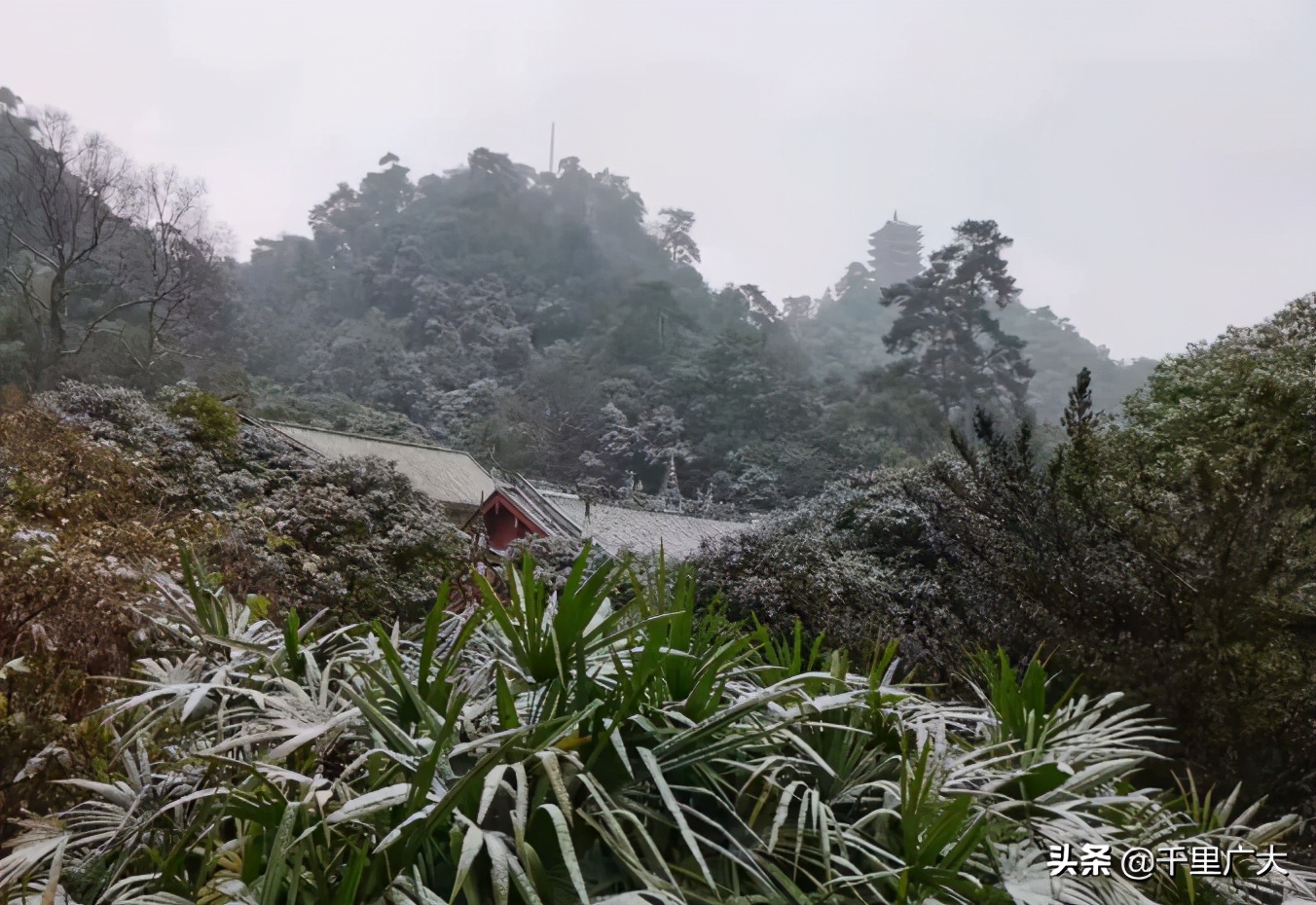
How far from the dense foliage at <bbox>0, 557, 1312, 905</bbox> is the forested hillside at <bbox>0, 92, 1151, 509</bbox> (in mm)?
5324

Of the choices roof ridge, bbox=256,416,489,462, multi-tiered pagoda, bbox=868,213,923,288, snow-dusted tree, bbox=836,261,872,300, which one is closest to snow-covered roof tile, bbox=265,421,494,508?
roof ridge, bbox=256,416,489,462

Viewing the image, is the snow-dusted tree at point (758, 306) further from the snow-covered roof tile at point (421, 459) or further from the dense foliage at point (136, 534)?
the dense foliage at point (136, 534)

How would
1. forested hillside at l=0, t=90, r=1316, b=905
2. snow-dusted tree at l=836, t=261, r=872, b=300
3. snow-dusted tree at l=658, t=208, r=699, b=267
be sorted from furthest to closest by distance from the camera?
snow-dusted tree at l=658, t=208, r=699, b=267 < snow-dusted tree at l=836, t=261, r=872, b=300 < forested hillside at l=0, t=90, r=1316, b=905

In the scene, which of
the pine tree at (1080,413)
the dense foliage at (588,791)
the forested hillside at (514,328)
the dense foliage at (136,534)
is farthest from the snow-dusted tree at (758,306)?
the dense foliage at (588,791)

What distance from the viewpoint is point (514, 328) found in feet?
28.5

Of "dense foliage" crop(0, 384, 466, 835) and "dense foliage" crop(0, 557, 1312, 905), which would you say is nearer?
"dense foliage" crop(0, 557, 1312, 905)

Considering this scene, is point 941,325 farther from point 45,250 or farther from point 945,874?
point 945,874

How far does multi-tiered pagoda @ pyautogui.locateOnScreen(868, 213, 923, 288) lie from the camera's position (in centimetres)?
1121

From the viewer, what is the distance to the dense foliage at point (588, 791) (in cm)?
111

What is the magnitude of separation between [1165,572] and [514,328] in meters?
6.42

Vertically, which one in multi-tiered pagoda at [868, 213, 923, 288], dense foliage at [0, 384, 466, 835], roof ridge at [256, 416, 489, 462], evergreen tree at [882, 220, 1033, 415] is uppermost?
multi-tiered pagoda at [868, 213, 923, 288]

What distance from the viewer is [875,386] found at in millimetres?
9914

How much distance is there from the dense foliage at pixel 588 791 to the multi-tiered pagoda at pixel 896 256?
10.1 m

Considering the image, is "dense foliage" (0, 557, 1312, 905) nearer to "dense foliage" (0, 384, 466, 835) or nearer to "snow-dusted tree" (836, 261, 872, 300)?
"dense foliage" (0, 384, 466, 835)
